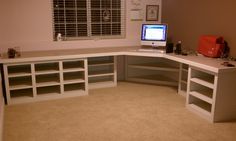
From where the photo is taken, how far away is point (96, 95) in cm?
421

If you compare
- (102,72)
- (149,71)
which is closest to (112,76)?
(102,72)

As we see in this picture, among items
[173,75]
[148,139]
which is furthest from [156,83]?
[148,139]

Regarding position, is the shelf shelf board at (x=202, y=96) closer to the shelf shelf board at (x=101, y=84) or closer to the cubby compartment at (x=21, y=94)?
the shelf shelf board at (x=101, y=84)

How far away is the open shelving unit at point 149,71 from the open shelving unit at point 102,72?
0.44 metres

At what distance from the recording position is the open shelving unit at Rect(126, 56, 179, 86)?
4.83m

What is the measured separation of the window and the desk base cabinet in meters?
2.11

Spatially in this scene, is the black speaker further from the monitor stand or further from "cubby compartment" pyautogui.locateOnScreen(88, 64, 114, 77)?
"cubby compartment" pyautogui.locateOnScreen(88, 64, 114, 77)

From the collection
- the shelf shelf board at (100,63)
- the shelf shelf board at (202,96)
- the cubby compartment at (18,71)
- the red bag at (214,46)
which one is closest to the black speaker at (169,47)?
the red bag at (214,46)

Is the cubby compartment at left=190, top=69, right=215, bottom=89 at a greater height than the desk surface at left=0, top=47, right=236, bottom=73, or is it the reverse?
the desk surface at left=0, top=47, right=236, bottom=73

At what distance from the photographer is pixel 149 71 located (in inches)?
214

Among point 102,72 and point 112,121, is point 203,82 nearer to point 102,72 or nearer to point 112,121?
point 112,121

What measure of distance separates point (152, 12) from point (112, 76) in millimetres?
1657

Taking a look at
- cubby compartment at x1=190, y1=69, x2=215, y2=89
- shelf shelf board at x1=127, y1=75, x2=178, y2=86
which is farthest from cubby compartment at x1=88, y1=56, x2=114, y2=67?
cubby compartment at x1=190, y1=69, x2=215, y2=89

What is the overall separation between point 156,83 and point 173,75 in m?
0.46
